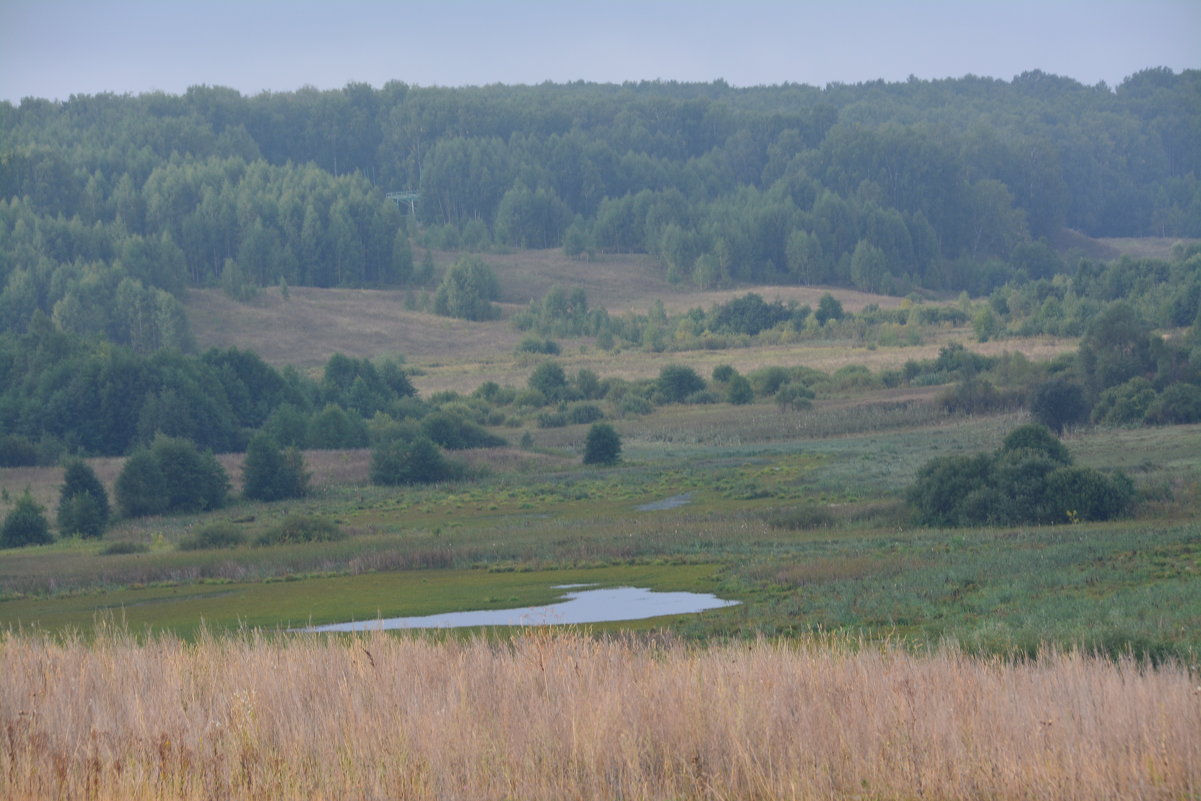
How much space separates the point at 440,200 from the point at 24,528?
449 ft

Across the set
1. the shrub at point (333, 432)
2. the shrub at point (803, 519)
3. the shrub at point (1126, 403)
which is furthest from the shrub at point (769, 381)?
the shrub at point (803, 519)

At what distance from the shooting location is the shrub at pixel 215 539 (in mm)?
38500

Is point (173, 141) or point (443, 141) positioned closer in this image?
point (173, 141)

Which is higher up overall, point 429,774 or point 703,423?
point 429,774

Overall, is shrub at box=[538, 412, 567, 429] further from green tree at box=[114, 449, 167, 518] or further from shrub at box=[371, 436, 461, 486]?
green tree at box=[114, 449, 167, 518]

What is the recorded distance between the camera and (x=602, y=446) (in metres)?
57.0

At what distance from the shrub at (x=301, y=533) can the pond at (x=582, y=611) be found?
14275 mm

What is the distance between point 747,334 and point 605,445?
210 feet

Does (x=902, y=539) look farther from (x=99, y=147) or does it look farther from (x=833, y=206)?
(x=99, y=147)

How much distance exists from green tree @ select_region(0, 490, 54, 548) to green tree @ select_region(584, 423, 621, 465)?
73.6ft

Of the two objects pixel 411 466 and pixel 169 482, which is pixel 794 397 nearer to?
pixel 411 466

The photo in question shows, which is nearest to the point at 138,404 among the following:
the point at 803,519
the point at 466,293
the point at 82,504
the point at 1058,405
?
the point at 82,504

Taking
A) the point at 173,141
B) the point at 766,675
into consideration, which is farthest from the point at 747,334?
the point at 766,675

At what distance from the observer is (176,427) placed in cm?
6462
